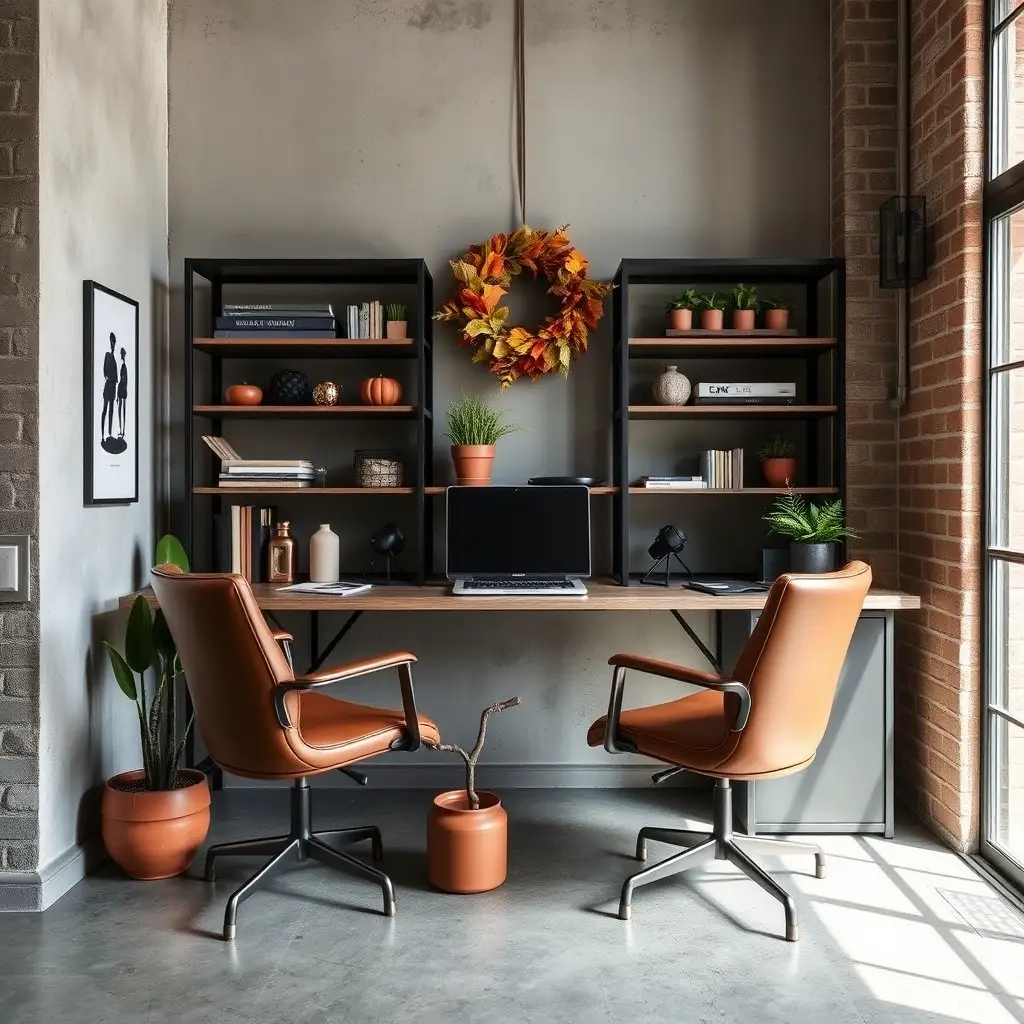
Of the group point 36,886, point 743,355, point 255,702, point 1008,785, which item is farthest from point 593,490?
point 36,886

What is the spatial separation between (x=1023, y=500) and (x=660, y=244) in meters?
1.68

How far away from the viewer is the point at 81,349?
3.10m

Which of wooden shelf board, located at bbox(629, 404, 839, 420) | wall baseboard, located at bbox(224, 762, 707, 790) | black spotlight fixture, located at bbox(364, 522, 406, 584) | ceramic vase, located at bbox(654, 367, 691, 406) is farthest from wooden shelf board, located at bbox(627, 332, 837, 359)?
wall baseboard, located at bbox(224, 762, 707, 790)

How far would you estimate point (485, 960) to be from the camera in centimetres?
251

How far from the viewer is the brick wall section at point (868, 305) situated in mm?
3732

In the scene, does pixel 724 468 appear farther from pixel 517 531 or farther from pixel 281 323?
pixel 281 323

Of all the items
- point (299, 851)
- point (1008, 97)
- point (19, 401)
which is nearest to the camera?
point (19, 401)

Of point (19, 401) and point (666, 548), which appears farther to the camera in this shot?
point (666, 548)

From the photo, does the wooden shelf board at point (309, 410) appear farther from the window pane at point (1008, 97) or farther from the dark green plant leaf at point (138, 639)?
the window pane at point (1008, 97)

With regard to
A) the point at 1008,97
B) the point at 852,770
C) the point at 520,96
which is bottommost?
the point at 852,770

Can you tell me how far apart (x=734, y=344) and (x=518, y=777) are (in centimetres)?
186

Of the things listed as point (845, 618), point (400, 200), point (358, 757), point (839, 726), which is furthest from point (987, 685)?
point (400, 200)

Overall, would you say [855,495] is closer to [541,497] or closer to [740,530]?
[740,530]

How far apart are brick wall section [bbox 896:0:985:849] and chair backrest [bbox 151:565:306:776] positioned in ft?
6.98
